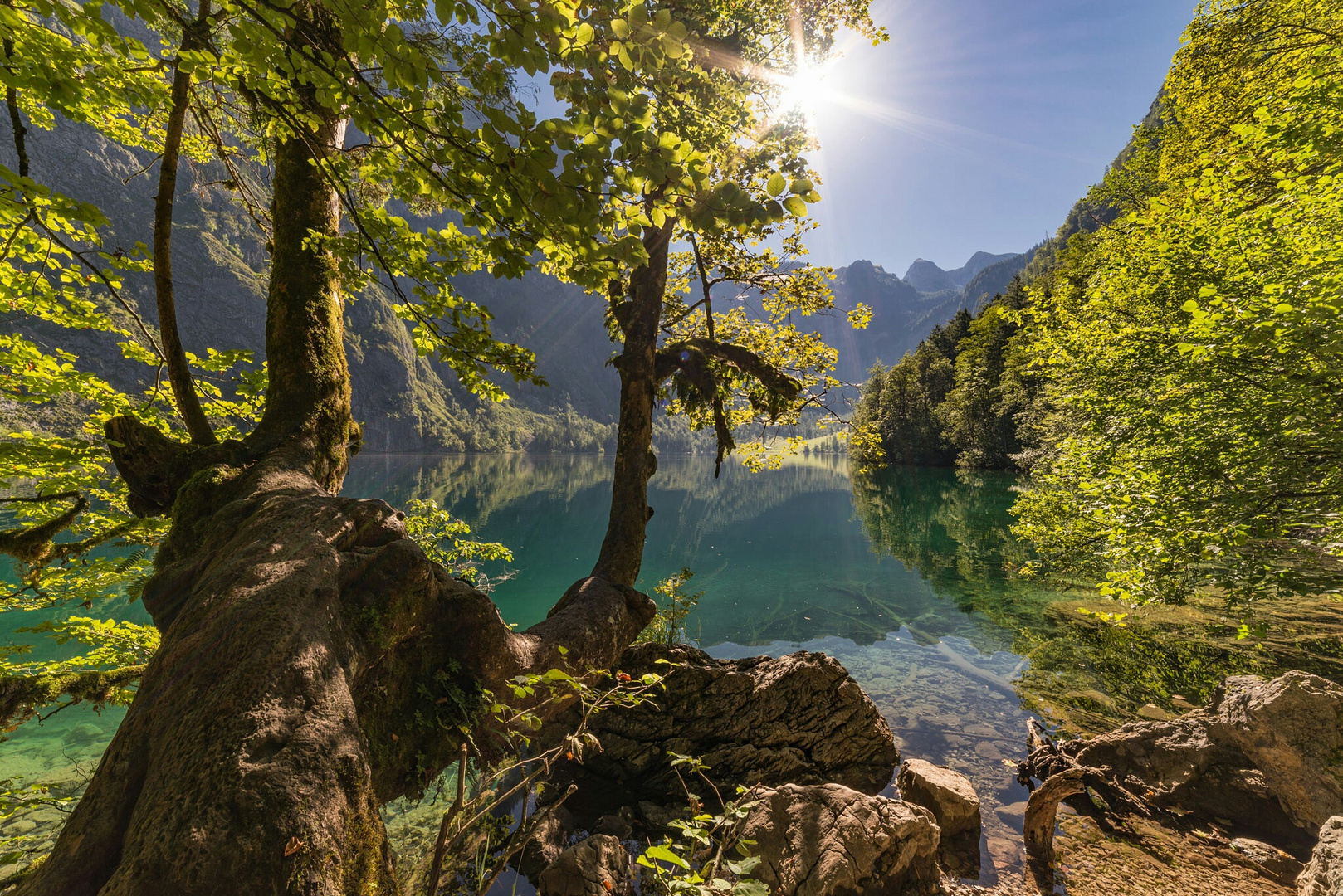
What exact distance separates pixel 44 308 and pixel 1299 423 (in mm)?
15009

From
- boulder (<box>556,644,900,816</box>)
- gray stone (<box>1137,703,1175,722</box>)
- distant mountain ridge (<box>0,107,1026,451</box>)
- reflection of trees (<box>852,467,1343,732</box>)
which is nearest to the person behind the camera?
boulder (<box>556,644,900,816</box>)

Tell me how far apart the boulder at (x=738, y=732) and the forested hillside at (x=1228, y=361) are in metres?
4.16

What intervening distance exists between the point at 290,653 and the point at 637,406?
4574 millimetres

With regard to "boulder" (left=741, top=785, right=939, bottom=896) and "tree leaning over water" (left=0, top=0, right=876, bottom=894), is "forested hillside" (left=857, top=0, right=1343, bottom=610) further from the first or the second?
"tree leaning over water" (left=0, top=0, right=876, bottom=894)

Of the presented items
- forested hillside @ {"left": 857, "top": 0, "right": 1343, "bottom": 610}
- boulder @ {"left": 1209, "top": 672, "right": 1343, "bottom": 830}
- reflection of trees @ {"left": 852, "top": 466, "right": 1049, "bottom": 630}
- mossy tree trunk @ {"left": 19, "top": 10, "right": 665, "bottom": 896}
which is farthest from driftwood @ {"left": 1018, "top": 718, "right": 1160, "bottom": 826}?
reflection of trees @ {"left": 852, "top": 466, "right": 1049, "bottom": 630}

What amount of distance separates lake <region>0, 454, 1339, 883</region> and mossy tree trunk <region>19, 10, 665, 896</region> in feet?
21.7

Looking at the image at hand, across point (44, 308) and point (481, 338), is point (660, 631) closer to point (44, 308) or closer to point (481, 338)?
point (481, 338)

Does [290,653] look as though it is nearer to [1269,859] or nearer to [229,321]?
[1269,859]

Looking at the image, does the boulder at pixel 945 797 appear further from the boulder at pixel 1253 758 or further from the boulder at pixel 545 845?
the boulder at pixel 545 845

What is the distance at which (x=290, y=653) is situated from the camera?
6.97 feet

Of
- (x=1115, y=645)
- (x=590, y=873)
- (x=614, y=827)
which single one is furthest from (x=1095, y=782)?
(x=590, y=873)

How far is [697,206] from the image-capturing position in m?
2.20

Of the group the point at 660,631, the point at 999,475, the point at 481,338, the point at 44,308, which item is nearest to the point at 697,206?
the point at 481,338

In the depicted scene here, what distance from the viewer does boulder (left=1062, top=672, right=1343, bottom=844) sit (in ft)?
18.8
